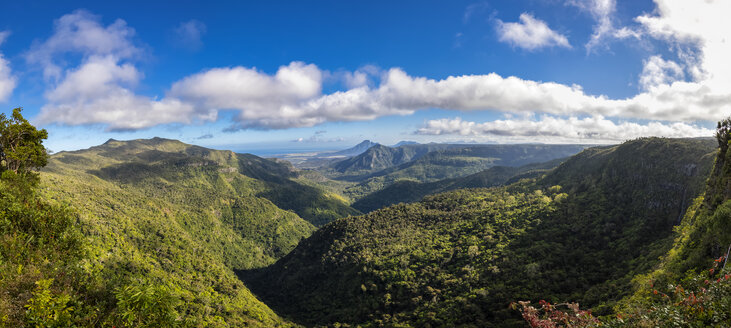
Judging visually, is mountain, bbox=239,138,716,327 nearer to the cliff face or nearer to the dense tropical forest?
the dense tropical forest

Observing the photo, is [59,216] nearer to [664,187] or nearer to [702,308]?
[702,308]

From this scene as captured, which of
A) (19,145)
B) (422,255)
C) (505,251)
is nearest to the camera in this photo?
(19,145)

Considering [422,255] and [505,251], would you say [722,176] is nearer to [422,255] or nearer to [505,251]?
[505,251]

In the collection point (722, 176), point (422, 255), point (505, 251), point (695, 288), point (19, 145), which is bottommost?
point (422, 255)

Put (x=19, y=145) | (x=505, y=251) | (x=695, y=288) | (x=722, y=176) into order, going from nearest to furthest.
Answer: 1. (x=695, y=288)
2. (x=19, y=145)
3. (x=722, y=176)
4. (x=505, y=251)

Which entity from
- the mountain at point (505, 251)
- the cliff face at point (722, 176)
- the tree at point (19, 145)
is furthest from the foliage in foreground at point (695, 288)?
→ the tree at point (19, 145)

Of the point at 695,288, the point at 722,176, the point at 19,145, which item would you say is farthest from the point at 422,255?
the point at 19,145

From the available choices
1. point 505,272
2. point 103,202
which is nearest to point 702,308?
point 505,272
